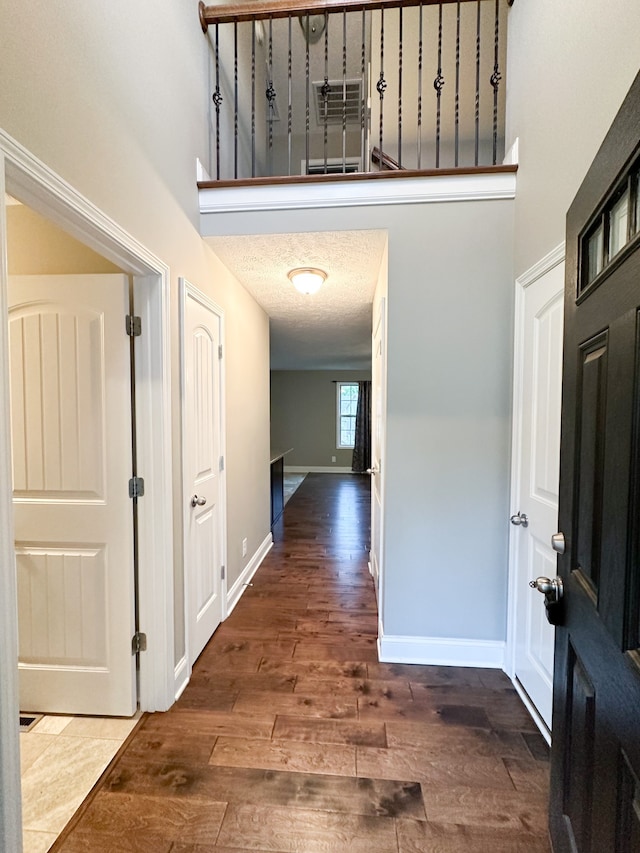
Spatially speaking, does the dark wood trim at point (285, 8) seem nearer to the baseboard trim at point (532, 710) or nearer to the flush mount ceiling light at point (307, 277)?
the flush mount ceiling light at point (307, 277)

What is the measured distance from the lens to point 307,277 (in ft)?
7.77

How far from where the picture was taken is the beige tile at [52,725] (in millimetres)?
1570

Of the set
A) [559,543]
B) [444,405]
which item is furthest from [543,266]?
[559,543]

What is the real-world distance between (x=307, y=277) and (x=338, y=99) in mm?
2961

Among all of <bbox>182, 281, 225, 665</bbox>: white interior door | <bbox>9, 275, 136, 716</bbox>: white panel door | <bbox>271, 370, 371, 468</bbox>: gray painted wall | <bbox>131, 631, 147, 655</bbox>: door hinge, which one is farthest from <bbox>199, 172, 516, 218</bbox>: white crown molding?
<bbox>271, 370, 371, 468</bbox>: gray painted wall

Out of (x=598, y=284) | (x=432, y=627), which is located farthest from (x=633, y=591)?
(x=432, y=627)

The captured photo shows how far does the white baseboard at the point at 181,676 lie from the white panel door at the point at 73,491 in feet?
0.62

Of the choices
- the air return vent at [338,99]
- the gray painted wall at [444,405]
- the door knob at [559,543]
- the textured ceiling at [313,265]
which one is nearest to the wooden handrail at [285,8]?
the gray painted wall at [444,405]

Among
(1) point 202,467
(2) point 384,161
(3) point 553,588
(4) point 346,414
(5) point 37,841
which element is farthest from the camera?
(4) point 346,414

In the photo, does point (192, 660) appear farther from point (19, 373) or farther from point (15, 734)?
point (19, 373)

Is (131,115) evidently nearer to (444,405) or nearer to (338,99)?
(444,405)

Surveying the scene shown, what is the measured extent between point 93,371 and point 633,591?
187cm

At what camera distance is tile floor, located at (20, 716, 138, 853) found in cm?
122

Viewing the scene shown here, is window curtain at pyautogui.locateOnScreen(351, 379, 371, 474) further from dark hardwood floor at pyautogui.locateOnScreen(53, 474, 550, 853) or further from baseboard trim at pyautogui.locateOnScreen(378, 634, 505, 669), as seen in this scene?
baseboard trim at pyautogui.locateOnScreen(378, 634, 505, 669)
